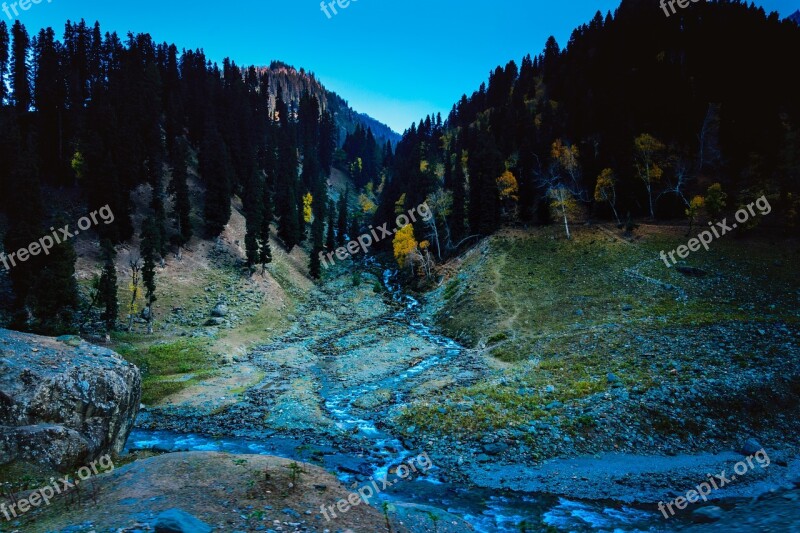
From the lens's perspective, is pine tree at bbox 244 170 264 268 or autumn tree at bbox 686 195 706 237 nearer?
autumn tree at bbox 686 195 706 237

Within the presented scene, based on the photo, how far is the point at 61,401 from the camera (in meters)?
15.6

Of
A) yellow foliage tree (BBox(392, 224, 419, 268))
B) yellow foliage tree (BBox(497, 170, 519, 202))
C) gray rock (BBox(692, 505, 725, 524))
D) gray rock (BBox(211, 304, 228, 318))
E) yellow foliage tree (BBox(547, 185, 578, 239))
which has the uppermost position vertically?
yellow foliage tree (BBox(497, 170, 519, 202))

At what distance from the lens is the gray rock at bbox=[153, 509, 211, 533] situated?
404 inches

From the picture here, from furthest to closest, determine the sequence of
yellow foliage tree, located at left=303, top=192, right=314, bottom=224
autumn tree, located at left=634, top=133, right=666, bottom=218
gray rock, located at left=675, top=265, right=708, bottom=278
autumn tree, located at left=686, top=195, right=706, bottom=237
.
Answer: yellow foliage tree, located at left=303, top=192, right=314, bottom=224
autumn tree, located at left=634, top=133, right=666, bottom=218
autumn tree, located at left=686, top=195, right=706, bottom=237
gray rock, located at left=675, top=265, right=708, bottom=278

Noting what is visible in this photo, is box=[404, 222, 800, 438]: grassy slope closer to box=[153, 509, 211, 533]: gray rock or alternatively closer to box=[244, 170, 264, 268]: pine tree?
box=[153, 509, 211, 533]: gray rock

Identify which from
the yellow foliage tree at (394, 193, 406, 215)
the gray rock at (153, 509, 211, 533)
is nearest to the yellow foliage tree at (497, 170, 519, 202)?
the yellow foliage tree at (394, 193, 406, 215)

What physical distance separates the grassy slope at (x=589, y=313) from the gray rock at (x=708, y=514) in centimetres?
689

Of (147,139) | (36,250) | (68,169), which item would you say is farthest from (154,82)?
(36,250)

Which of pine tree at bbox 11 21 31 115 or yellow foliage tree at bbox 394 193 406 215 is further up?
pine tree at bbox 11 21 31 115

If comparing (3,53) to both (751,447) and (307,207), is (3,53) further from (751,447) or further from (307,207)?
(751,447)

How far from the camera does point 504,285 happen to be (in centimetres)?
5372

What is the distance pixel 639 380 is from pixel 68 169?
79616 millimetres

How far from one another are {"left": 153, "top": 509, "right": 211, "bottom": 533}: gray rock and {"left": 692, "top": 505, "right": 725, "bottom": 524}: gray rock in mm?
18120

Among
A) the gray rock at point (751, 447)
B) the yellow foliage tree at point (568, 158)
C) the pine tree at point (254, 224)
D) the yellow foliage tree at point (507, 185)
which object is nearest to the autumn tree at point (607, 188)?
the yellow foliage tree at point (568, 158)
